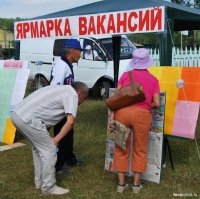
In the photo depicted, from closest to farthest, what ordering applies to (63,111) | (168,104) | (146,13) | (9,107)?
(63,111), (168,104), (146,13), (9,107)

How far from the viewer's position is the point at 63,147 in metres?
5.17

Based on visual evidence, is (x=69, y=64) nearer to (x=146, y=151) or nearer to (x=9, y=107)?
(x=146, y=151)

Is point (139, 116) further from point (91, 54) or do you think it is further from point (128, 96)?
point (91, 54)

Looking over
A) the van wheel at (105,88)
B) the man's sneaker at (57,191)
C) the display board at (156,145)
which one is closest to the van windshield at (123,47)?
the van wheel at (105,88)

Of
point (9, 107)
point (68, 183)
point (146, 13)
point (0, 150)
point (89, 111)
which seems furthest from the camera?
point (89, 111)

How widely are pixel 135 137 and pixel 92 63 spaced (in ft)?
26.2

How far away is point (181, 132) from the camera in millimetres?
5043

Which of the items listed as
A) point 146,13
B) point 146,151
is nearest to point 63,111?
point 146,151

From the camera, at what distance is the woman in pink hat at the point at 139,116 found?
13.7ft

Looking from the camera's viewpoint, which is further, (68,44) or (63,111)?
(68,44)

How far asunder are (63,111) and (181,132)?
1.71m

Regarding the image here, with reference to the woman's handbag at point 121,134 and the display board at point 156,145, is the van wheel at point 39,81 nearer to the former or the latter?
the display board at point 156,145

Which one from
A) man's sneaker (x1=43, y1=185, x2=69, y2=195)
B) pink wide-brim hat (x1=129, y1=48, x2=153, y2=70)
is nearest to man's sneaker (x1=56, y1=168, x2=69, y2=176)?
man's sneaker (x1=43, y1=185, x2=69, y2=195)

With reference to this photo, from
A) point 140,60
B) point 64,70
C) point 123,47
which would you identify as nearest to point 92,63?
point 123,47
